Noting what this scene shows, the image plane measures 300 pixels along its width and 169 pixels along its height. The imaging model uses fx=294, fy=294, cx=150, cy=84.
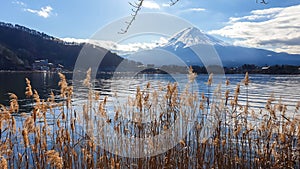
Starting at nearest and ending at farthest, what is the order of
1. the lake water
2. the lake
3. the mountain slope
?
the lake water < the lake < the mountain slope

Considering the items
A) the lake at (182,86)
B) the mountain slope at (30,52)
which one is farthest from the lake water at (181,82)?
the mountain slope at (30,52)

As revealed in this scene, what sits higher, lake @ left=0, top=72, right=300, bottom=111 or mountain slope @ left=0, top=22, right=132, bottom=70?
mountain slope @ left=0, top=22, right=132, bottom=70

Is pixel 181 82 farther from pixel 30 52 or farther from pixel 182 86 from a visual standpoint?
pixel 30 52

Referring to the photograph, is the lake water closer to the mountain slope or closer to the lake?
the lake

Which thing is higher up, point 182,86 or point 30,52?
point 30,52

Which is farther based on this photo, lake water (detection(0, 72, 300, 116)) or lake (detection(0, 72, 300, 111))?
lake (detection(0, 72, 300, 111))

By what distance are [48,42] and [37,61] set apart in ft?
84.8

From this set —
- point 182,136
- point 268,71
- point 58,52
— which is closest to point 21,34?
point 58,52

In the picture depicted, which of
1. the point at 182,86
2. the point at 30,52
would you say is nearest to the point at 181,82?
the point at 182,86

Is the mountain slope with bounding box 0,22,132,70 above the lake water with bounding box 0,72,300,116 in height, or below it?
above

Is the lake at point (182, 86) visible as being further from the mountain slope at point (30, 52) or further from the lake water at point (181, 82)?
the mountain slope at point (30, 52)

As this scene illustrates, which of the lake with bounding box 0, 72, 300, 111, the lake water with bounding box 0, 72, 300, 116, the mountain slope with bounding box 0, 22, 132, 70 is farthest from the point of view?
the mountain slope with bounding box 0, 22, 132, 70

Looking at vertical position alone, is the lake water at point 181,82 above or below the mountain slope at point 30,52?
below

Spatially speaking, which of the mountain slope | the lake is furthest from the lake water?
the mountain slope
